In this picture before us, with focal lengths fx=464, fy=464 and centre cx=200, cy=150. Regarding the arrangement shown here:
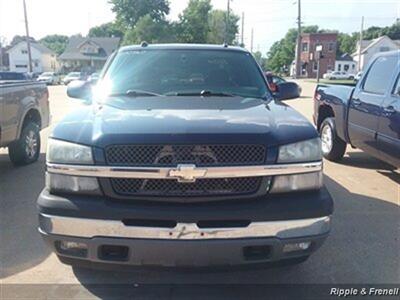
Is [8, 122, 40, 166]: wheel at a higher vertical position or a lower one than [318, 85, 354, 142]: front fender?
lower

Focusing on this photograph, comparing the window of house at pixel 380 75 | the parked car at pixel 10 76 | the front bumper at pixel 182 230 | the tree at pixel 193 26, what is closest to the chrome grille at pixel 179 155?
the front bumper at pixel 182 230

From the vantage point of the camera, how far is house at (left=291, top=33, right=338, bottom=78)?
81000mm

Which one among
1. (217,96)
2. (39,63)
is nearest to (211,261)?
(217,96)

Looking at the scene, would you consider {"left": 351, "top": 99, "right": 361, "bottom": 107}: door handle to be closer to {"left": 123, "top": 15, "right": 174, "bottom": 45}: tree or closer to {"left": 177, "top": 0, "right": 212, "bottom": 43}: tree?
{"left": 123, "top": 15, "right": 174, "bottom": 45}: tree

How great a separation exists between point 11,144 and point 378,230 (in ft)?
17.5

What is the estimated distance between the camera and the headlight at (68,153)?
298cm

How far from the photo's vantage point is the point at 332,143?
7.87 m

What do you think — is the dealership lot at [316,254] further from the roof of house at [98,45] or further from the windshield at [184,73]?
the roof of house at [98,45]

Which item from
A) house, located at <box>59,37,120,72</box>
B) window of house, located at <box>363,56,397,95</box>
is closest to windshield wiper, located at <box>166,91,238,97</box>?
Result: window of house, located at <box>363,56,397,95</box>

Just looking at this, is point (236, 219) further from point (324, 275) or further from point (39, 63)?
point (39, 63)

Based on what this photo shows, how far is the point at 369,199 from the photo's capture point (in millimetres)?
5711

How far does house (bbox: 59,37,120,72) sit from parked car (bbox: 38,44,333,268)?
79570 mm

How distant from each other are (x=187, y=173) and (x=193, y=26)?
66971 millimetres

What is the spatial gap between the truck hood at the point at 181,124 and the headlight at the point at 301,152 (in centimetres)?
4
